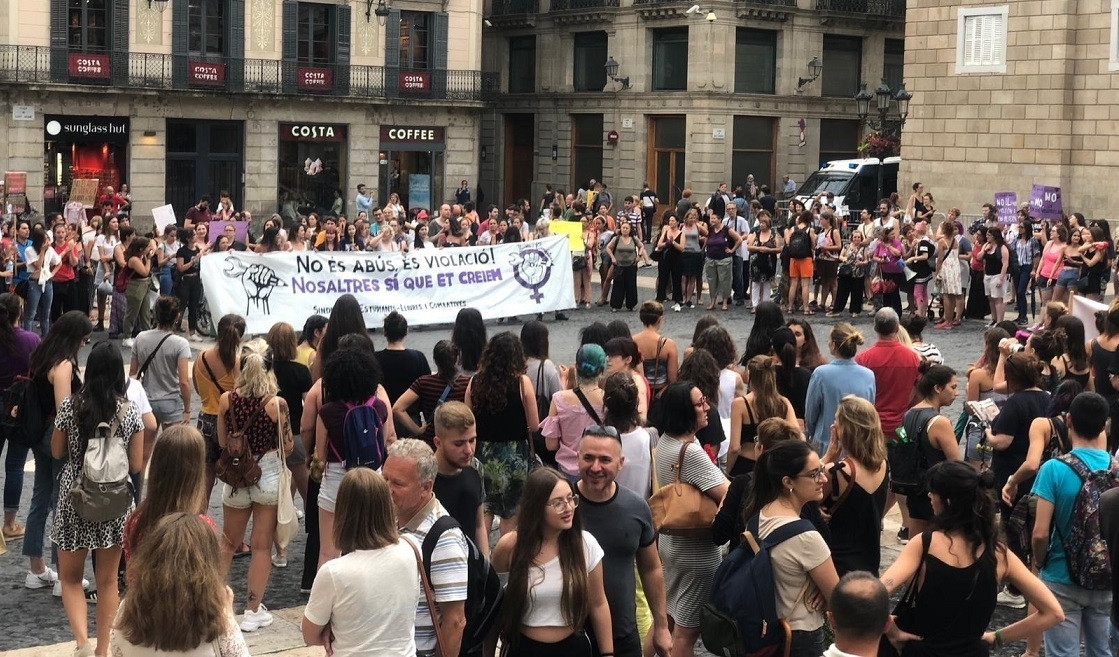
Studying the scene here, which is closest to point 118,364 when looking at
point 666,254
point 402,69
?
point 666,254

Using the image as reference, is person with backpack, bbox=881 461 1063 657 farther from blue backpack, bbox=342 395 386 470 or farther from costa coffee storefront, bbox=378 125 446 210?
costa coffee storefront, bbox=378 125 446 210

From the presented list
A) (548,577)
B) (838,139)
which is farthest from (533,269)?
(838,139)

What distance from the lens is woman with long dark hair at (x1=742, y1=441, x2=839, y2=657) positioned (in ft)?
19.9

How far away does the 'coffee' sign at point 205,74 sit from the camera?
40.4m

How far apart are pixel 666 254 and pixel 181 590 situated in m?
19.5

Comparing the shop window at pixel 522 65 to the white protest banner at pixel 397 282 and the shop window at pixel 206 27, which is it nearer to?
the shop window at pixel 206 27

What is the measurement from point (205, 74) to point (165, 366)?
3161cm

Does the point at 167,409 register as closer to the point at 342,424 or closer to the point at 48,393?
the point at 48,393

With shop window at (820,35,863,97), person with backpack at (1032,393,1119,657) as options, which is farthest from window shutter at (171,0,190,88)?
person with backpack at (1032,393,1119,657)

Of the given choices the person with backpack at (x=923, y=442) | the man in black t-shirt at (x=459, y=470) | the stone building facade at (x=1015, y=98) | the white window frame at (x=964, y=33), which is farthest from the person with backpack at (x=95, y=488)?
the white window frame at (x=964, y=33)

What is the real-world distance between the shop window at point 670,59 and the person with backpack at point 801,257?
75.3ft

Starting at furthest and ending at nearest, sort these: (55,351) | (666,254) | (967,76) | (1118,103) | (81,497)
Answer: (967,76) < (1118,103) < (666,254) < (55,351) < (81,497)

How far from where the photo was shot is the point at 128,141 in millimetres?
40125

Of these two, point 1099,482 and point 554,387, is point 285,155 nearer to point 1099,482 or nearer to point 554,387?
point 554,387
